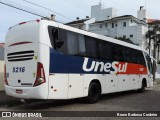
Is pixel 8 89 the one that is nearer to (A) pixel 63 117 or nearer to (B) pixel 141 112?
(A) pixel 63 117

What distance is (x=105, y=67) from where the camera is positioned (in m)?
15.1

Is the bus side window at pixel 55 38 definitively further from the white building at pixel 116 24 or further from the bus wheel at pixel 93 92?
the white building at pixel 116 24

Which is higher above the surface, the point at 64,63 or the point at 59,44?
the point at 59,44

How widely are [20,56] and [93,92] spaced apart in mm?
4087

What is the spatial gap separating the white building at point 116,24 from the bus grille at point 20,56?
52.4 m

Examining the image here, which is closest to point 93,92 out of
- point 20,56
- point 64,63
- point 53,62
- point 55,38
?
point 64,63

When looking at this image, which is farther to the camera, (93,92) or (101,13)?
(101,13)

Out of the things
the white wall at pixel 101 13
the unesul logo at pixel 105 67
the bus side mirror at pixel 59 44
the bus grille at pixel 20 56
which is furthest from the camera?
the white wall at pixel 101 13

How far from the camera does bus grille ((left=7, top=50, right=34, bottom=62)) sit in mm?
11258

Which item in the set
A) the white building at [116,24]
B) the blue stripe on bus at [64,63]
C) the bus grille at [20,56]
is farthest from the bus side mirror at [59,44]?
the white building at [116,24]

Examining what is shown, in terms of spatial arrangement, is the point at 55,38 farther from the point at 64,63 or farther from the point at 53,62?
the point at 64,63

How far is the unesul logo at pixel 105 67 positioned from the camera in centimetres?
1342

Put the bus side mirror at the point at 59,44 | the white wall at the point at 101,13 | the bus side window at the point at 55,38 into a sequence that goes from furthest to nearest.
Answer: the white wall at the point at 101,13
the bus side mirror at the point at 59,44
the bus side window at the point at 55,38

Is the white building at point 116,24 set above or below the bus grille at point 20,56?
above
